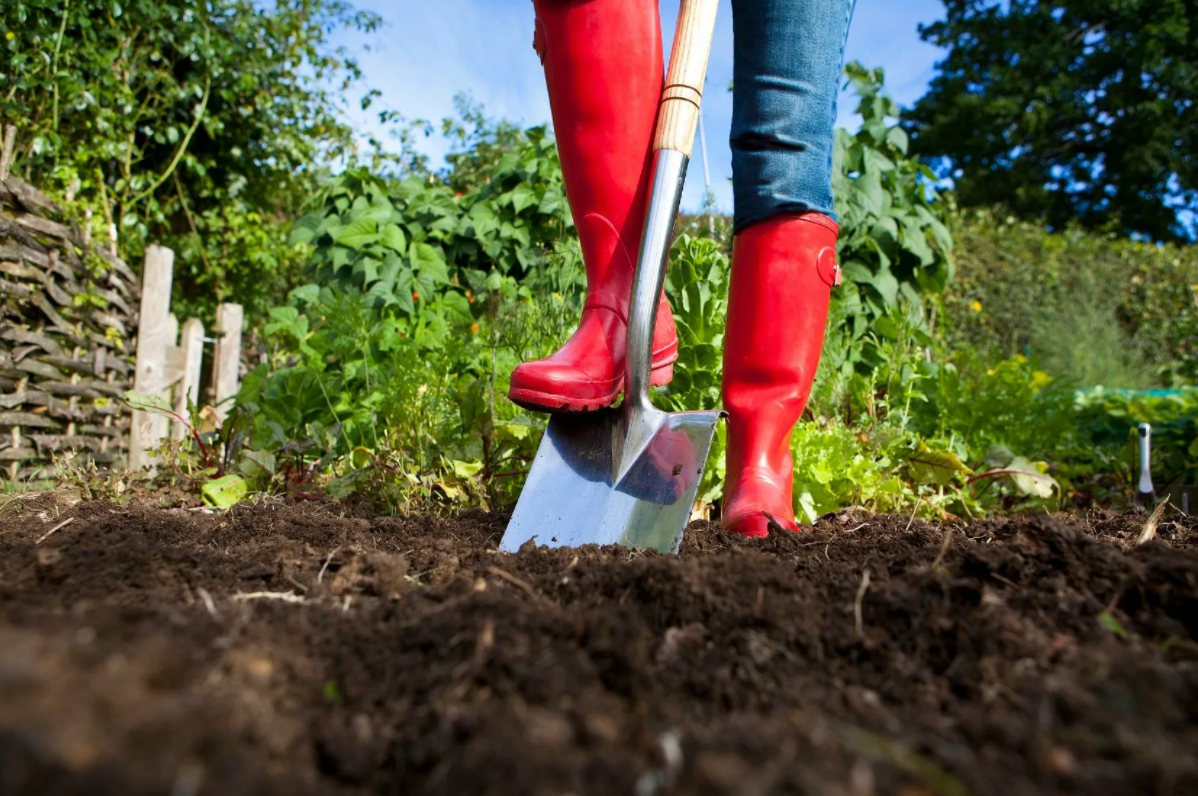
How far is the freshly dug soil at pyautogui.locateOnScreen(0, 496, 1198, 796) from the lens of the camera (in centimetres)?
51

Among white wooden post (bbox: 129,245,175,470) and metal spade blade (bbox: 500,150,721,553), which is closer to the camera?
metal spade blade (bbox: 500,150,721,553)

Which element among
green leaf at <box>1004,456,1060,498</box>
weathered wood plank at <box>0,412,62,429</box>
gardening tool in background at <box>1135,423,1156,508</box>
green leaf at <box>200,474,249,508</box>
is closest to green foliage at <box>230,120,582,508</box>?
green leaf at <box>200,474,249,508</box>

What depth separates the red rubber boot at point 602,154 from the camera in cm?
173

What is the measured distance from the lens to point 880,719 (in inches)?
25.7

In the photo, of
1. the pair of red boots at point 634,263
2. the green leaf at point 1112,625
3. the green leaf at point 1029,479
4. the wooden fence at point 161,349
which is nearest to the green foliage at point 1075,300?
the green leaf at point 1029,479

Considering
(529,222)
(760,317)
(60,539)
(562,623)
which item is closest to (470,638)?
(562,623)

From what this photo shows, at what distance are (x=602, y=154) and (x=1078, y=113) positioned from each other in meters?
22.1

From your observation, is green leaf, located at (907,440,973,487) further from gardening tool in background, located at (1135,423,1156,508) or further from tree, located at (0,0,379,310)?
tree, located at (0,0,379,310)

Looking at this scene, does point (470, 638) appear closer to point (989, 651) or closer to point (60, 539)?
point (989, 651)

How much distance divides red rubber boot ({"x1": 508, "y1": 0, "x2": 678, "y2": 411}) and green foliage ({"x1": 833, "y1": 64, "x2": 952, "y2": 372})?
2.04 meters

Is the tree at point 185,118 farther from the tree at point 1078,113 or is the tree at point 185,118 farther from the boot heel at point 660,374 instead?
the tree at point 1078,113

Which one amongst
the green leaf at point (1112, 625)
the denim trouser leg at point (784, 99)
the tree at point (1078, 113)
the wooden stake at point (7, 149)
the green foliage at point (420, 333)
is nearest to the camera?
the green leaf at point (1112, 625)

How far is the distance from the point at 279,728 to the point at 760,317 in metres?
1.44

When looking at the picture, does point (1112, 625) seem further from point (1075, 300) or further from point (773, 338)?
point (1075, 300)
